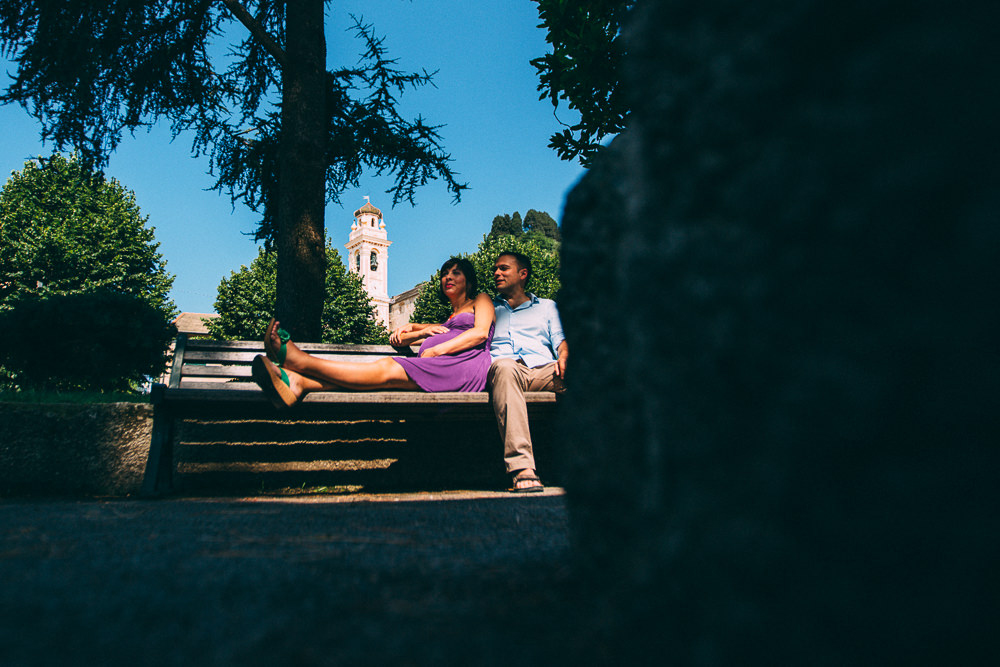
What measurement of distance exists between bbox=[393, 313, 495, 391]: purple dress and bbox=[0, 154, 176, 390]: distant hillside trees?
473cm

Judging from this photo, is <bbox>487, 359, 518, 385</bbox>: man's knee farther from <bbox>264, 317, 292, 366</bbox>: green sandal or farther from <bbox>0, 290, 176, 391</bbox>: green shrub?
<bbox>0, 290, 176, 391</bbox>: green shrub

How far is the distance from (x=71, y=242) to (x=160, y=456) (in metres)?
23.8

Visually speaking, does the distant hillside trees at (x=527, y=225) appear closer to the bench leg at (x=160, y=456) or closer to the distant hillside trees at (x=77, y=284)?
the distant hillside trees at (x=77, y=284)

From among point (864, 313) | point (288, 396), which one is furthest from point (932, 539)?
point (288, 396)

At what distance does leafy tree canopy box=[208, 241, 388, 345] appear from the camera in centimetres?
2748

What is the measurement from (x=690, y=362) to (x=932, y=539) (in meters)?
0.27

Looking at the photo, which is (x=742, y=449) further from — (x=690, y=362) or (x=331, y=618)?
(x=331, y=618)

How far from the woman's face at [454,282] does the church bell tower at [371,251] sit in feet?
225

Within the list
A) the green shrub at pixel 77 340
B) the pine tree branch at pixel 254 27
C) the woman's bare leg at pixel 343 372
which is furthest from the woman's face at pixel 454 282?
the green shrub at pixel 77 340

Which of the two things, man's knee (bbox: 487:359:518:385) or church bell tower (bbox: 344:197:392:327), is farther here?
church bell tower (bbox: 344:197:392:327)

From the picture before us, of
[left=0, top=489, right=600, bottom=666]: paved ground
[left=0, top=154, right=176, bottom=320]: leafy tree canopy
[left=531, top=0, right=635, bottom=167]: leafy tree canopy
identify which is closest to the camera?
[left=0, top=489, right=600, bottom=666]: paved ground

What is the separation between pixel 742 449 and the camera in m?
0.58

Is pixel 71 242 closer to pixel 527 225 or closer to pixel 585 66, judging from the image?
pixel 585 66

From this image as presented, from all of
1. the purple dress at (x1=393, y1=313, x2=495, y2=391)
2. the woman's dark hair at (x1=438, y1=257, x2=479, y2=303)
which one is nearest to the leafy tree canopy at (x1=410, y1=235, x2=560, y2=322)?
the woman's dark hair at (x1=438, y1=257, x2=479, y2=303)
